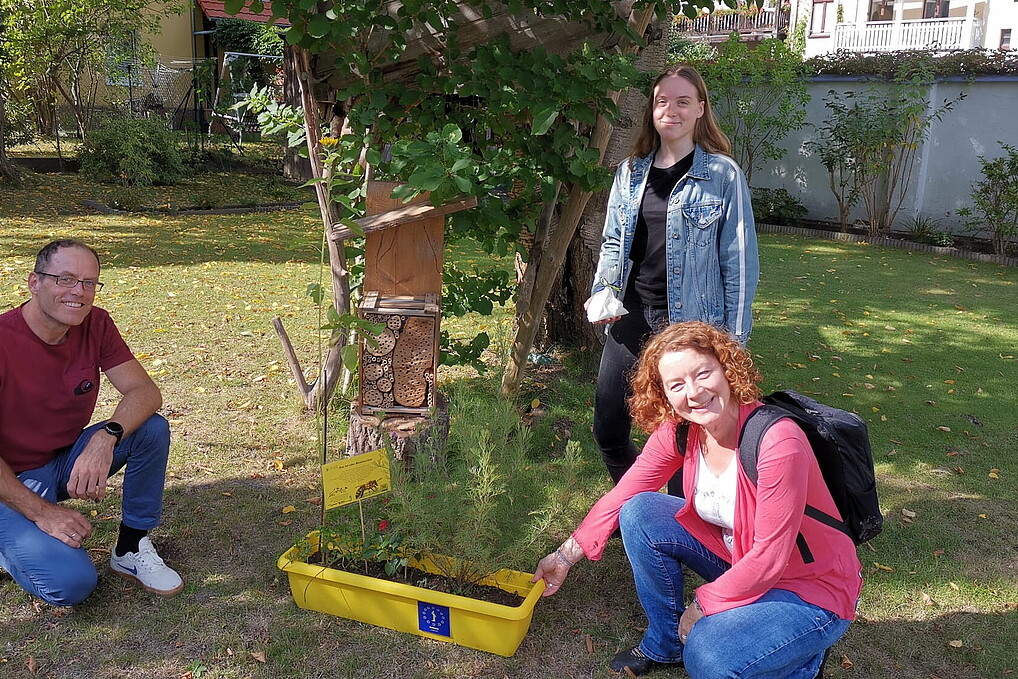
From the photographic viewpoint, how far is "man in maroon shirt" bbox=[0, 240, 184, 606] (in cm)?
268

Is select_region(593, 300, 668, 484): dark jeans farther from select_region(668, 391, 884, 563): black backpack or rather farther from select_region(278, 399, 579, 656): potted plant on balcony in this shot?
select_region(668, 391, 884, 563): black backpack

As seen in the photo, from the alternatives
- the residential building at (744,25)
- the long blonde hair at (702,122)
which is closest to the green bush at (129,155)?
the long blonde hair at (702,122)

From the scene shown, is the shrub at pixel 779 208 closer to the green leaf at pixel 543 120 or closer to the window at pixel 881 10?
the green leaf at pixel 543 120

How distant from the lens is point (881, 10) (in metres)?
22.8

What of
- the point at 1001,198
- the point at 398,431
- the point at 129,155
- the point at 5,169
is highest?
the point at 129,155

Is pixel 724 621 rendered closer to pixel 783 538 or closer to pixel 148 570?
pixel 783 538

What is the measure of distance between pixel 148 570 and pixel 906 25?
2236cm

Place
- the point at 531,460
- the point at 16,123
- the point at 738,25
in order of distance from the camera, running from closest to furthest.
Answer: the point at 531,460, the point at 16,123, the point at 738,25

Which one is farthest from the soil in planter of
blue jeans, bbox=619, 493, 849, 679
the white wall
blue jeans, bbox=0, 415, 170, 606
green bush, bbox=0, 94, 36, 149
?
green bush, bbox=0, 94, 36, 149

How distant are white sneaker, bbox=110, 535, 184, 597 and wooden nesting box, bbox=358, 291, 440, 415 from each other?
1038 mm

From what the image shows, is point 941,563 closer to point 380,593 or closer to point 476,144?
point 380,593

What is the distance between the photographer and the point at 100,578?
301 centimetres

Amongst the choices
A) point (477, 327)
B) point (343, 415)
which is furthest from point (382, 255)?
point (477, 327)

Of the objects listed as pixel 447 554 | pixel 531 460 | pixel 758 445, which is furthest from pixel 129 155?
pixel 758 445
